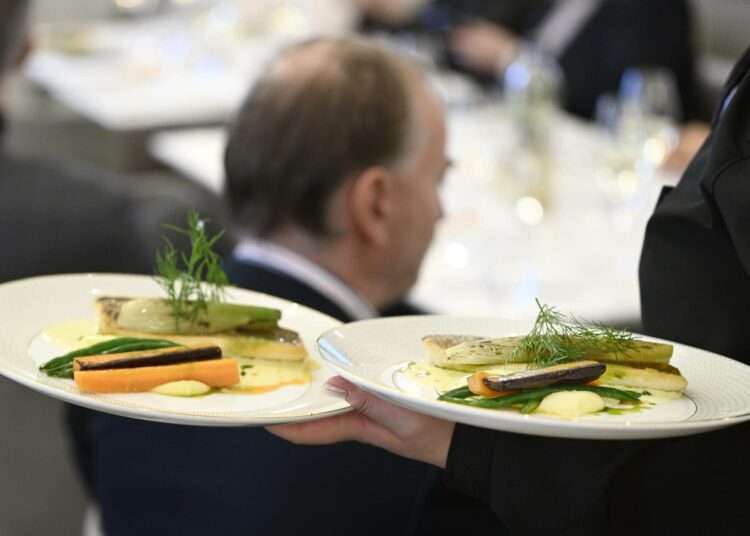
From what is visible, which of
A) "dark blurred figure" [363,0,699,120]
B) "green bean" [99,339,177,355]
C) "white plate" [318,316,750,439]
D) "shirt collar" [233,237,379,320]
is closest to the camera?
"white plate" [318,316,750,439]

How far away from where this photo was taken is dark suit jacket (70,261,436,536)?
155 centimetres

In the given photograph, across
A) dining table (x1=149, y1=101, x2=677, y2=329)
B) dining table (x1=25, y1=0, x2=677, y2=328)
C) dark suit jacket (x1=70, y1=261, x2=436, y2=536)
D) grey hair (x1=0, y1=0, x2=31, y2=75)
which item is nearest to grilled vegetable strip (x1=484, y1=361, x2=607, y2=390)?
dark suit jacket (x1=70, y1=261, x2=436, y2=536)

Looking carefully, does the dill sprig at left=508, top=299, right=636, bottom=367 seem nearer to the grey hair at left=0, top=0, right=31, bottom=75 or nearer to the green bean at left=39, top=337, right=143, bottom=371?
the green bean at left=39, top=337, right=143, bottom=371

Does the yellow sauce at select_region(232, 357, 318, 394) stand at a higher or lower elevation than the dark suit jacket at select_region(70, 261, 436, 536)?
higher

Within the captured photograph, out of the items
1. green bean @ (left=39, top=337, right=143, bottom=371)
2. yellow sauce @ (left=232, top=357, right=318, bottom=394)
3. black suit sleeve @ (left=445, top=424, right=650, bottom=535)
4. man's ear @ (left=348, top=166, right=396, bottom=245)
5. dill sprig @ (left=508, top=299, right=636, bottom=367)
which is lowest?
black suit sleeve @ (left=445, top=424, right=650, bottom=535)

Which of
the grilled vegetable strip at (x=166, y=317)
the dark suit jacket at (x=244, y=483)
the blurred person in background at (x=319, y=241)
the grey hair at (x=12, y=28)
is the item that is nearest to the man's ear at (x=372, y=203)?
the blurred person in background at (x=319, y=241)

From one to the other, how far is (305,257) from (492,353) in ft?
2.96

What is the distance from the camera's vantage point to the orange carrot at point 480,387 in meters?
0.93

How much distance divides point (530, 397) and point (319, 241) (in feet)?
3.20

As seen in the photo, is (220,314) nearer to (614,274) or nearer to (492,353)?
(492,353)

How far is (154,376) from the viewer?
103cm

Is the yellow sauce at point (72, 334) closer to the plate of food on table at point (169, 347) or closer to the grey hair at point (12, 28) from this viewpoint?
the plate of food on table at point (169, 347)

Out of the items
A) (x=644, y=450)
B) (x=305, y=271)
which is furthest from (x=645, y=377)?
(x=305, y=271)

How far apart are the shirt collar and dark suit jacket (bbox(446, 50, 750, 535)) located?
0.79 meters
